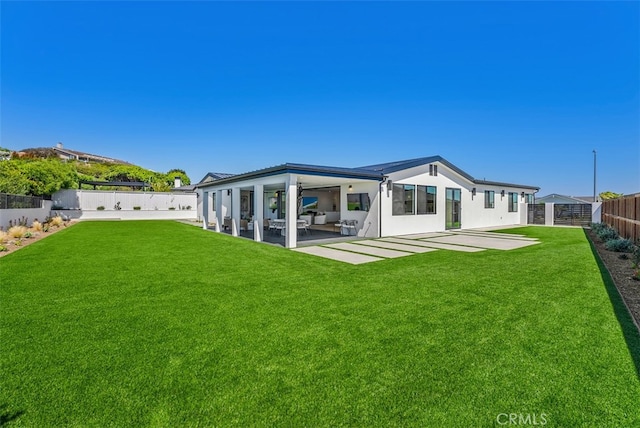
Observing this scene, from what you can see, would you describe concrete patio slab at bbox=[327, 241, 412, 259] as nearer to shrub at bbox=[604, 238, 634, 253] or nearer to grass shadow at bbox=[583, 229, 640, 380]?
grass shadow at bbox=[583, 229, 640, 380]

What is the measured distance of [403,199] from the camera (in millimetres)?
13961

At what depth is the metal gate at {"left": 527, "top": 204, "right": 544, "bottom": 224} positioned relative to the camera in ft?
70.1

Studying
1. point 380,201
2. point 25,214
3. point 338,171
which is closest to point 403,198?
point 380,201

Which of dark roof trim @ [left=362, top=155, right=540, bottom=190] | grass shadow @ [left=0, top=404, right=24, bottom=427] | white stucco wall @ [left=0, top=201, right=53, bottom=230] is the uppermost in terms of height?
dark roof trim @ [left=362, top=155, right=540, bottom=190]

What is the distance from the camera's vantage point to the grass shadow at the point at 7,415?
198 centimetres

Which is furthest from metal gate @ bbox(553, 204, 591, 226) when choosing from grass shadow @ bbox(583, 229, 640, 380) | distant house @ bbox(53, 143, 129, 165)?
distant house @ bbox(53, 143, 129, 165)

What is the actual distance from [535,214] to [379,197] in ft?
51.3

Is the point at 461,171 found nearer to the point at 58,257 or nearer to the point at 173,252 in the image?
the point at 173,252

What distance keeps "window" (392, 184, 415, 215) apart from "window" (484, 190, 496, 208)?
25.1 ft

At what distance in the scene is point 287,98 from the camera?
20469 mm

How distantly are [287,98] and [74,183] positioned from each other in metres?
19.6

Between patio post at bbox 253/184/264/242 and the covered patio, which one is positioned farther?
patio post at bbox 253/184/264/242

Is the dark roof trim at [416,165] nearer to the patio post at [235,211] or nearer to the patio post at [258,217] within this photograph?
the patio post at [258,217]

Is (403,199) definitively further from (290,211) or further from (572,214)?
(572,214)
